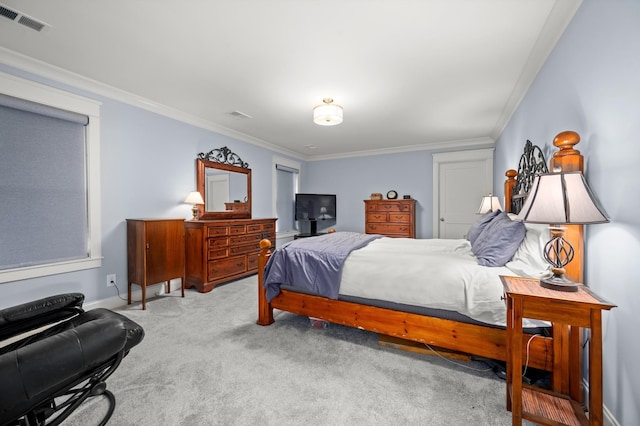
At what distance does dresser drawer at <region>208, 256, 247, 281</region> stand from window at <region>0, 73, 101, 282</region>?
123 cm

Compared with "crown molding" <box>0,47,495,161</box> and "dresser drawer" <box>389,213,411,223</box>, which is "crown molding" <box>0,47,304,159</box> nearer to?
"crown molding" <box>0,47,495,161</box>

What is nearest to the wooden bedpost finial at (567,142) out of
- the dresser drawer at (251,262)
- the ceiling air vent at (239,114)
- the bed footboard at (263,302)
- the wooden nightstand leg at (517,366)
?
the wooden nightstand leg at (517,366)

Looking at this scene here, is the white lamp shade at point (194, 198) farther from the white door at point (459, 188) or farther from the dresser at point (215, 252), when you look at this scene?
the white door at point (459, 188)

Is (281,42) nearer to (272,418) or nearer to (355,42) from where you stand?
(355,42)

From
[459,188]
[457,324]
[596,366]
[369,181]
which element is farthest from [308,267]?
[459,188]

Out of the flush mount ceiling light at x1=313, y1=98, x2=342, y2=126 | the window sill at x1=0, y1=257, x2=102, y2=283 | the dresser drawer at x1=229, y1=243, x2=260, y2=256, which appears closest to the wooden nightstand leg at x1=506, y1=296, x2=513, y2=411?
the flush mount ceiling light at x1=313, y1=98, x2=342, y2=126

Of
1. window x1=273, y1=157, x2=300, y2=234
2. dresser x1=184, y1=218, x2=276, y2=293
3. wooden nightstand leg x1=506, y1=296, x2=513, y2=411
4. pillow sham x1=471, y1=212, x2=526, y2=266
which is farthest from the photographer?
window x1=273, y1=157, x2=300, y2=234

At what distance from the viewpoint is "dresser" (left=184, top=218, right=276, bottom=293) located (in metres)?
3.54

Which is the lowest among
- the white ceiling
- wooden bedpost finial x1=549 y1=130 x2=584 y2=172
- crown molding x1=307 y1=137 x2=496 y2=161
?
wooden bedpost finial x1=549 y1=130 x2=584 y2=172

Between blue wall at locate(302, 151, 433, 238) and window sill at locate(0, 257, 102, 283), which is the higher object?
blue wall at locate(302, 151, 433, 238)

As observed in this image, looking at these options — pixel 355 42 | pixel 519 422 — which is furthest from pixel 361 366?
pixel 355 42

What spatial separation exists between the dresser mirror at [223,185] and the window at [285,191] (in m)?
0.89

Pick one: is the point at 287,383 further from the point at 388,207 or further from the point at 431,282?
the point at 388,207

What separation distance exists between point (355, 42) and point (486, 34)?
98 centimetres
